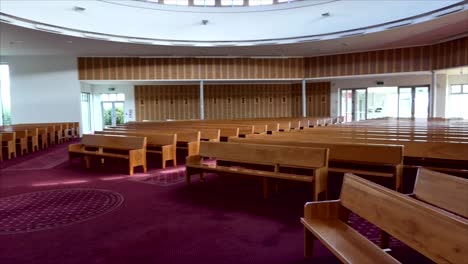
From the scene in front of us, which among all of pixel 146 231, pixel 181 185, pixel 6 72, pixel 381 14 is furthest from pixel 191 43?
pixel 146 231

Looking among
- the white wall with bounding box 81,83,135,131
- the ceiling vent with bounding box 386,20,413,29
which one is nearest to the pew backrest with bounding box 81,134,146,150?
the ceiling vent with bounding box 386,20,413,29

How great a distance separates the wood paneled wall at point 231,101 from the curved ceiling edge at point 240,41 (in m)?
4.55

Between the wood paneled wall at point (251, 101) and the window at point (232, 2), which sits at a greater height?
the window at point (232, 2)

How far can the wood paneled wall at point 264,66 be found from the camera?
13.6 metres

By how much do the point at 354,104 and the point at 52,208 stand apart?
15266mm

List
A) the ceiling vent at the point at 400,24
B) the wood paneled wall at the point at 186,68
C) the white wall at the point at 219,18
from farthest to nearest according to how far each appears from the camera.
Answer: the wood paneled wall at the point at 186,68 < the white wall at the point at 219,18 < the ceiling vent at the point at 400,24

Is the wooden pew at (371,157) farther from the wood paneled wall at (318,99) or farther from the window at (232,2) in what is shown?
the wood paneled wall at (318,99)

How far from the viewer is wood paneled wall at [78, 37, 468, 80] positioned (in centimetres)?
1359

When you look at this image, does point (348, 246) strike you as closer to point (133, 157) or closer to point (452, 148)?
point (452, 148)

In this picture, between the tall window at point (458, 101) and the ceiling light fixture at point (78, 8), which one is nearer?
the ceiling light fixture at point (78, 8)

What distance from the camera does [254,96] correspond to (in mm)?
17688

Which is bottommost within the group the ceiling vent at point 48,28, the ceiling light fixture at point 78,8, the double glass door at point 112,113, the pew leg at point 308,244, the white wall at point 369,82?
the pew leg at point 308,244

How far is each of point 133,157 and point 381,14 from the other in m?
8.90

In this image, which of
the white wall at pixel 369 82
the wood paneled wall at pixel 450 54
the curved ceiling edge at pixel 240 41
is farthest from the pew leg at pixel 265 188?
the white wall at pixel 369 82
